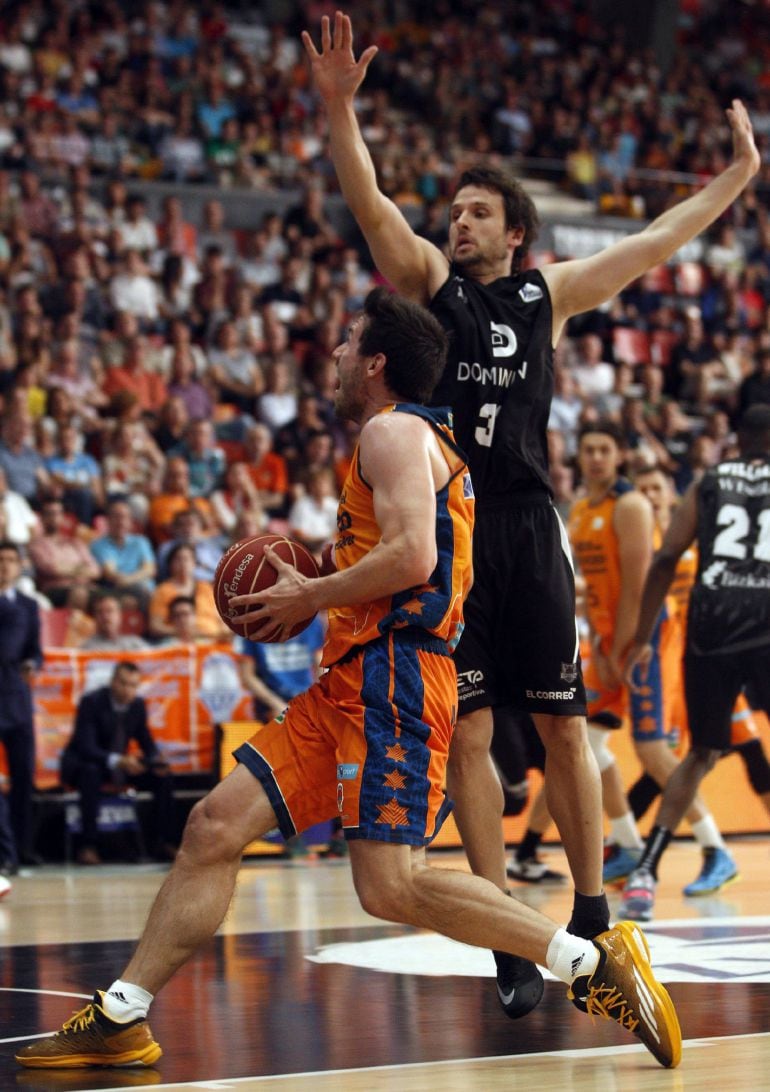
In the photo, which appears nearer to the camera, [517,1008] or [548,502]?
[517,1008]

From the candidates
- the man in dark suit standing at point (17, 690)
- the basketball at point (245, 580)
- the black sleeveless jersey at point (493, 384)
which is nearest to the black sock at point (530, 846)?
the man in dark suit standing at point (17, 690)

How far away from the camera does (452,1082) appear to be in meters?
4.01

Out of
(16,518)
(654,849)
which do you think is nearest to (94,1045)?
(654,849)

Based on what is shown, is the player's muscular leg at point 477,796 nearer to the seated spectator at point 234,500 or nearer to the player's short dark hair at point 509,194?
the player's short dark hair at point 509,194

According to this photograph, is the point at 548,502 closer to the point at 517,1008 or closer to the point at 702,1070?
the point at 517,1008

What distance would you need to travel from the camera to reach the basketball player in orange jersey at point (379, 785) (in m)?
4.21

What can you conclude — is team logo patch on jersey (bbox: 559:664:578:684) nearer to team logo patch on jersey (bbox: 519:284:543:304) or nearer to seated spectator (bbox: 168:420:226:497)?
team logo patch on jersey (bbox: 519:284:543:304)

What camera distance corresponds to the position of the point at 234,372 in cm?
1509

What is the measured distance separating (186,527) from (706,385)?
8019 millimetres

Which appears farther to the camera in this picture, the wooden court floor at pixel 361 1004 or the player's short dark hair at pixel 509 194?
the player's short dark hair at pixel 509 194

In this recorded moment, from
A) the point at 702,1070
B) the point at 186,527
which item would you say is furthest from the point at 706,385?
the point at 702,1070

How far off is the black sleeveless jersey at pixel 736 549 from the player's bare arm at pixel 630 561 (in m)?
Answer: 0.44

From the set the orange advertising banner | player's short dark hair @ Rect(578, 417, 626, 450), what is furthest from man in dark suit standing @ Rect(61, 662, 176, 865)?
player's short dark hair @ Rect(578, 417, 626, 450)

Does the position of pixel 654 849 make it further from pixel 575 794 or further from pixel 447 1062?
pixel 447 1062
